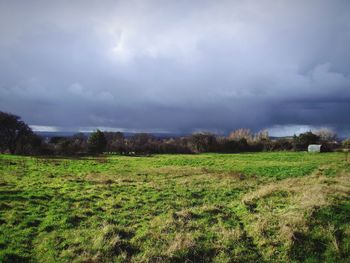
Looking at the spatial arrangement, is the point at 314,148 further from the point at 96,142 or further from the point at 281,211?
the point at 281,211

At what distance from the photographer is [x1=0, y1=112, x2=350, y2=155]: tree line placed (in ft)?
198

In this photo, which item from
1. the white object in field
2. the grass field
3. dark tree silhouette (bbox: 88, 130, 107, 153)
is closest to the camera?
the grass field

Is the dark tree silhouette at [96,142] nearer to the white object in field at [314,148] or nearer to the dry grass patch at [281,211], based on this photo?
the white object in field at [314,148]

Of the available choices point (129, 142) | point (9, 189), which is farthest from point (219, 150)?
point (9, 189)

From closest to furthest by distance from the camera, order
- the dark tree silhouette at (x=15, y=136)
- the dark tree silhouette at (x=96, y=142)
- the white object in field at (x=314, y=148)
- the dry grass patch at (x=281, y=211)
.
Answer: the dry grass patch at (x=281, y=211)
the dark tree silhouette at (x=15, y=136)
the dark tree silhouette at (x=96, y=142)
the white object in field at (x=314, y=148)

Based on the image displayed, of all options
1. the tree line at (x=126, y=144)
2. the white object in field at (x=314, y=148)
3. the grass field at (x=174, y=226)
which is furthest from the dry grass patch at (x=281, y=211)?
the white object in field at (x=314, y=148)

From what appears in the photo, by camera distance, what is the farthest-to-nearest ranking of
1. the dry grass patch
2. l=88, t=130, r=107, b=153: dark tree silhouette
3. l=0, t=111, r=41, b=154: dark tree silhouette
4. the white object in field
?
the white object in field, l=88, t=130, r=107, b=153: dark tree silhouette, l=0, t=111, r=41, b=154: dark tree silhouette, the dry grass patch

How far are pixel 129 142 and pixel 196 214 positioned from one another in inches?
2412

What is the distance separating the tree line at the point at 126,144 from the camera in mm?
60469

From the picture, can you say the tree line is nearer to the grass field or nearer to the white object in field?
the white object in field

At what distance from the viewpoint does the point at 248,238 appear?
34.5 feet

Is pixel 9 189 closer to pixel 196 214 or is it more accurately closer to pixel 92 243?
pixel 92 243

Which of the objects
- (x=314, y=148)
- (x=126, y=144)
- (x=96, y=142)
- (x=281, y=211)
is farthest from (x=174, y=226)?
(x=314, y=148)

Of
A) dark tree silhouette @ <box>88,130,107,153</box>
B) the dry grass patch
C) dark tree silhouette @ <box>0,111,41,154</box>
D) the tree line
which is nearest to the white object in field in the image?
the tree line
